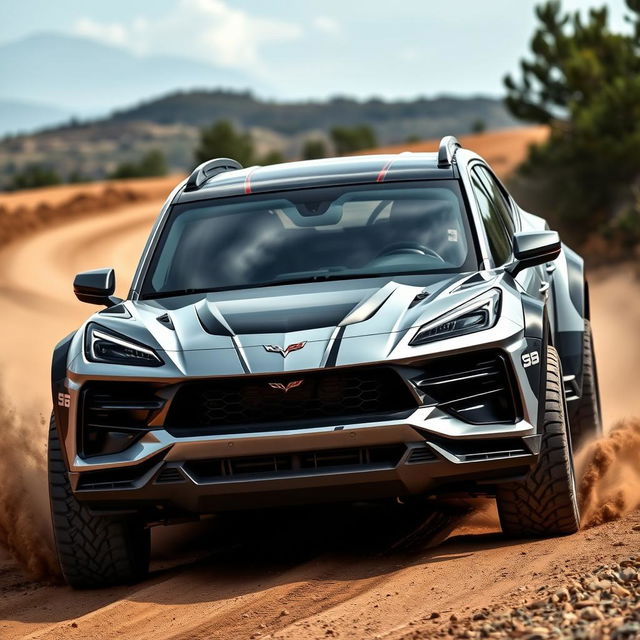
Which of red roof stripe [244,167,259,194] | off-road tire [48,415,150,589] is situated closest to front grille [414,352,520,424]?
off-road tire [48,415,150,589]

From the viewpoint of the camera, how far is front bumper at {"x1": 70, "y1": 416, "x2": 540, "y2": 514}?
16.7 feet

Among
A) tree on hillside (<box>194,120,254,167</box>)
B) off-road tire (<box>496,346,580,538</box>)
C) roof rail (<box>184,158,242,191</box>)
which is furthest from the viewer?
tree on hillside (<box>194,120,254,167</box>)

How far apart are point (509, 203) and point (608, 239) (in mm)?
16083

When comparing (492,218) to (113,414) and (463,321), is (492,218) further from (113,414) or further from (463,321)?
(113,414)

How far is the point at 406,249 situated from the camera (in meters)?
6.30

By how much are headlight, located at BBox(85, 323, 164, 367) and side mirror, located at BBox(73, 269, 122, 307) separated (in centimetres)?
63

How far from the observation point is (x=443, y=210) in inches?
254

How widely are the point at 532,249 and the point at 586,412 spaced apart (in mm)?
1874

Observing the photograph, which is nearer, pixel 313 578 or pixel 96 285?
pixel 313 578

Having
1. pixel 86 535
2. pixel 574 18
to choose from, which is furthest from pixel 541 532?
pixel 574 18

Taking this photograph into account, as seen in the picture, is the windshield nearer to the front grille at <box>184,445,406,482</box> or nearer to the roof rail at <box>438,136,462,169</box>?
the roof rail at <box>438,136,462,169</box>

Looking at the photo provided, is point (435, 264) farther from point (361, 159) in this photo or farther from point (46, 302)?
point (46, 302)

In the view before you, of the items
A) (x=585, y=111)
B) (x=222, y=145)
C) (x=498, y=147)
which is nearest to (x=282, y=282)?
(x=585, y=111)

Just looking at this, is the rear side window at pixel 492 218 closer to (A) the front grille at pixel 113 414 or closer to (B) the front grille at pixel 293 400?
(B) the front grille at pixel 293 400
